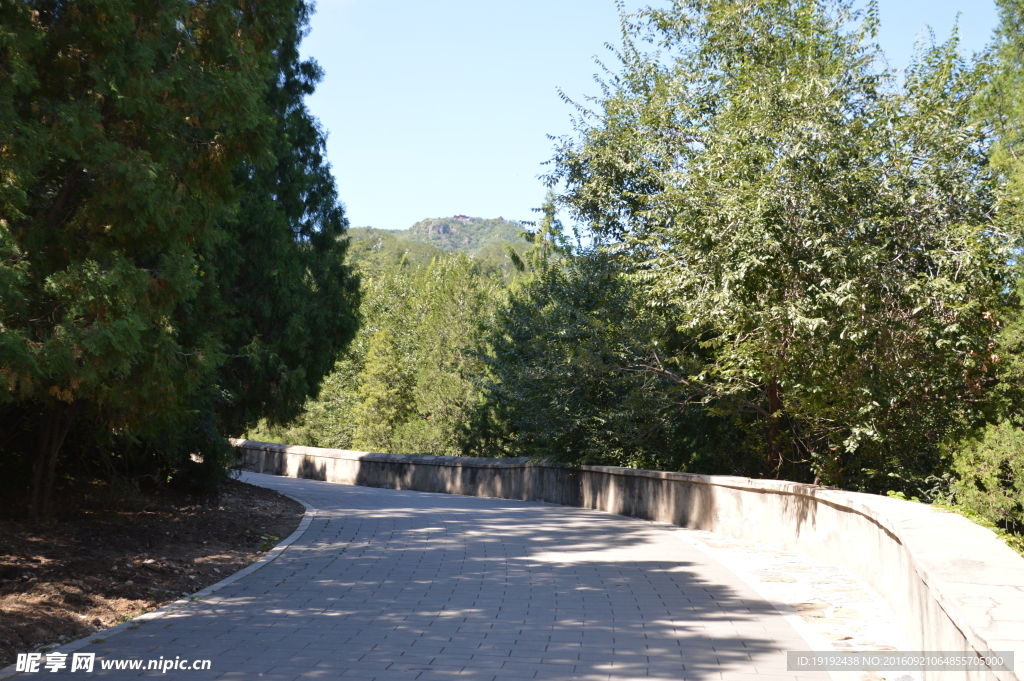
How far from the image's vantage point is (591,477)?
17562mm

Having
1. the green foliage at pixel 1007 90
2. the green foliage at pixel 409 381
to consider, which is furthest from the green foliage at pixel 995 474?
the green foliage at pixel 409 381

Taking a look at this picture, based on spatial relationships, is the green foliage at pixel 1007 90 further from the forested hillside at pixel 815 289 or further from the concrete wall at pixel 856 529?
the concrete wall at pixel 856 529

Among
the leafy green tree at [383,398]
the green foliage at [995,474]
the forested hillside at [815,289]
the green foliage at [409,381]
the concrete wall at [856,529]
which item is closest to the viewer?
the concrete wall at [856,529]

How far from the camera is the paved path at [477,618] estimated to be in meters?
5.63

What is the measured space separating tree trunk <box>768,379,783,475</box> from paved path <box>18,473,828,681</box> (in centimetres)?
271

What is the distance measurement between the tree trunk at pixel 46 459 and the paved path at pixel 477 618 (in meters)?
2.75

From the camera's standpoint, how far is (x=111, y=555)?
9008 mm

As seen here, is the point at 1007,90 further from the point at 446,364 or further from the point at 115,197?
the point at 446,364

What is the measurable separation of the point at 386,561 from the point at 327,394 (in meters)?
46.1

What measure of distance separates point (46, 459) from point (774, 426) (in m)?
9.93

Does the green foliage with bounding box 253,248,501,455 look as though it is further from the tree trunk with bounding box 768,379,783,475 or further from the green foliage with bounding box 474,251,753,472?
the tree trunk with bounding box 768,379,783,475

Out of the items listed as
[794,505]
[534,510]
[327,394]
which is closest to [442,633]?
[794,505]

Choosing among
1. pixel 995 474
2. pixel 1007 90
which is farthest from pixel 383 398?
pixel 995 474

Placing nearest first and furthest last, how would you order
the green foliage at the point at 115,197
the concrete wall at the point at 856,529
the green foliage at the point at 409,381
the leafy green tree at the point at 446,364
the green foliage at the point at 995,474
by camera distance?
the concrete wall at the point at 856,529
the green foliage at the point at 115,197
the green foliage at the point at 995,474
the leafy green tree at the point at 446,364
the green foliage at the point at 409,381
